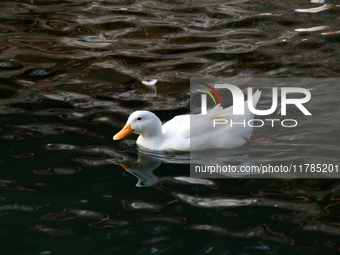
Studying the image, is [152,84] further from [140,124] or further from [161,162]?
[161,162]

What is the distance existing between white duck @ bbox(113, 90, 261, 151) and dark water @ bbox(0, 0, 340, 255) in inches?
8.0

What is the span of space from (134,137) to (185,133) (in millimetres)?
953

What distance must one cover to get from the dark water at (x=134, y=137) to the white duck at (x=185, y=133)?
A: 0.20 meters

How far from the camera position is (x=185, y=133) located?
5.14m

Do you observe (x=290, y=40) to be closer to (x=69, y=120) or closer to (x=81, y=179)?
(x=69, y=120)

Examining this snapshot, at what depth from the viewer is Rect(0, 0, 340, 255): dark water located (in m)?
3.59

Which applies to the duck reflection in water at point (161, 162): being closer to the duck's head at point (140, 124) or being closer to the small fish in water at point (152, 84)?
the duck's head at point (140, 124)

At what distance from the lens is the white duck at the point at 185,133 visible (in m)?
5.11

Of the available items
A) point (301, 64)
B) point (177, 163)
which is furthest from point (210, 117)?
point (301, 64)

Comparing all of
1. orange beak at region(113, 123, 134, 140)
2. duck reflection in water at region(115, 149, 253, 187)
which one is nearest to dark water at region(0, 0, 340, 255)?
duck reflection in water at region(115, 149, 253, 187)

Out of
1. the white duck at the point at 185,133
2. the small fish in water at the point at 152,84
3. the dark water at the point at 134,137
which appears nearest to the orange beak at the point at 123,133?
the white duck at the point at 185,133

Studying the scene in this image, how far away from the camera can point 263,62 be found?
7.54 metres

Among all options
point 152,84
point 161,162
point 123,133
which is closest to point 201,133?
point 161,162

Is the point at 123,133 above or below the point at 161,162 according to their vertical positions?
above
